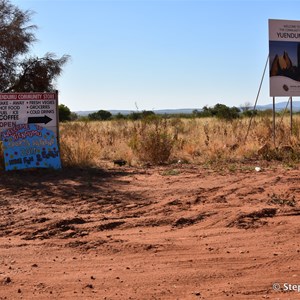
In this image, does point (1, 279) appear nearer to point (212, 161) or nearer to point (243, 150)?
point (212, 161)

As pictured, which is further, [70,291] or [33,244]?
[33,244]

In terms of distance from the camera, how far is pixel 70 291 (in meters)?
5.05

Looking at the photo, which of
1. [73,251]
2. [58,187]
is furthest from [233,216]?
[58,187]

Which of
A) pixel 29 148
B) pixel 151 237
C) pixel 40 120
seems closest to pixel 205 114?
pixel 40 120

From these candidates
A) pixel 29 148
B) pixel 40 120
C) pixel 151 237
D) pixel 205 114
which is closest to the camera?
pixel 151 237

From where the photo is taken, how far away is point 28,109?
12.3m

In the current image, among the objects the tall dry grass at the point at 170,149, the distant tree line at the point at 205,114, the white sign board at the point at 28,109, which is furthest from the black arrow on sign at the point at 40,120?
the distant tree line at the point at 205,114

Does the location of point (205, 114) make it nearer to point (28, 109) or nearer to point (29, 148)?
point (28, 109)

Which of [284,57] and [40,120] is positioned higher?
[284,57]

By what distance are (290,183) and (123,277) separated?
538 centimetres

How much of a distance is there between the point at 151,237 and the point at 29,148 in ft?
19.9

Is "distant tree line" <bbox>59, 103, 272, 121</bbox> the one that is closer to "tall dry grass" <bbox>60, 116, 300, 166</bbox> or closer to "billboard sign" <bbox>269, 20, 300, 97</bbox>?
"tall dry grass" <bbox>60, 116, 300, 166</bbox>

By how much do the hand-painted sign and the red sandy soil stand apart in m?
0.85

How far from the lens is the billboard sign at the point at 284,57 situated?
55.6ft
